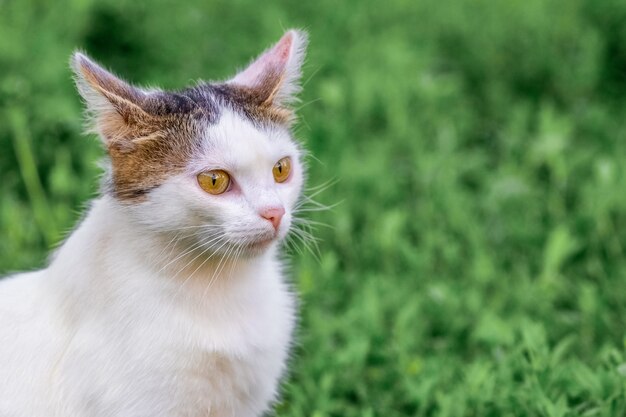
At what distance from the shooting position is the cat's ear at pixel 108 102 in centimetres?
288

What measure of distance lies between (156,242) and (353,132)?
117 inches

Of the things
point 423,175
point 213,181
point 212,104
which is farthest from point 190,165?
point 423,175

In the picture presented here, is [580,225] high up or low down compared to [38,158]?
down

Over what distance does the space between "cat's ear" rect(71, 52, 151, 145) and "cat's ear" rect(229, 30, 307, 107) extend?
0.42m

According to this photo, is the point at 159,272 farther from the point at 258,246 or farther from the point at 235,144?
the point at 235,144

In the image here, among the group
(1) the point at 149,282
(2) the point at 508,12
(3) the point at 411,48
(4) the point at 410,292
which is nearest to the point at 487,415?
(4) the point at 410,292

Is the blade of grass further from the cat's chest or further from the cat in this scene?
the cat's chest

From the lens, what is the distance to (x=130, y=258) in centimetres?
304

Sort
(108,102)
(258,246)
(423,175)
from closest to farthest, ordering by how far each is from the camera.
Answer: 1. (108,102)
2. (258,246)
3. (423,175)

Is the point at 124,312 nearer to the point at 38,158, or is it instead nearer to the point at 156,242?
the point at 156,242

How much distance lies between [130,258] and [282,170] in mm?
531

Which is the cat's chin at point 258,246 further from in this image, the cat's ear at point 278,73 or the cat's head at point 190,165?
the cat's ear at point 278,73

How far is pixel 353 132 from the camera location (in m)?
5.88

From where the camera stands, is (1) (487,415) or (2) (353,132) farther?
(2) (353,132)
